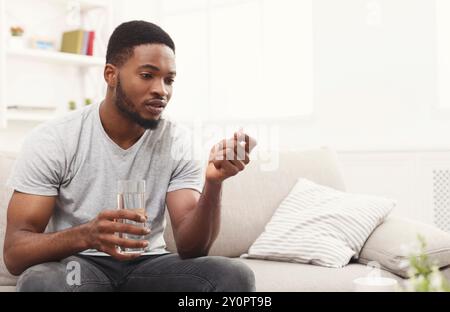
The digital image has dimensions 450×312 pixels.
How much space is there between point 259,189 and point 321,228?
1.05 ft

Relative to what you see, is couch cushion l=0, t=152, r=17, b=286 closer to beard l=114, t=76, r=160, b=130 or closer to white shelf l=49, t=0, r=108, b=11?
beard l=114, t=76, r=160, b=130

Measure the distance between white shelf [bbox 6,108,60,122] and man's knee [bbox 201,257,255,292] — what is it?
9.27 ft

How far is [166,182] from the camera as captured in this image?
1710 mm

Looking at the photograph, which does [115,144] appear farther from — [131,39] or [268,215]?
[268,215]

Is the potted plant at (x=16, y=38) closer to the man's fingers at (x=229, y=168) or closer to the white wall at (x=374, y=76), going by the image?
the white wall at (x=374, y=76)

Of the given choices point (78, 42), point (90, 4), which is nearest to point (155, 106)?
point (78, 42)

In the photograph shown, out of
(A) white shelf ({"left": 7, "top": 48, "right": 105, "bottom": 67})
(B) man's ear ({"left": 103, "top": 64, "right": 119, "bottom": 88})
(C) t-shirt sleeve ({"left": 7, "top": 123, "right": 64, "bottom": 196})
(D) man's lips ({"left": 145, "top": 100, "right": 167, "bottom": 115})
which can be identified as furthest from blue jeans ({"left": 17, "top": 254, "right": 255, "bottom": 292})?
(A) white shelf ({"left": 7, "top": 48, "right": 105, "bottom": 67})

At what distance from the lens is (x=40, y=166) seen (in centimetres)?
154

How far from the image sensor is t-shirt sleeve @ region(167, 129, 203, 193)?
171 cm

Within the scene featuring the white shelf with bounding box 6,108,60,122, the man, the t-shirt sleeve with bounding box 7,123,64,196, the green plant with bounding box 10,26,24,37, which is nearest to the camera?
the man

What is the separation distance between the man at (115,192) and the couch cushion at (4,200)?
164 mm

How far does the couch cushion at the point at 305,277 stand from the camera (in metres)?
1.79
